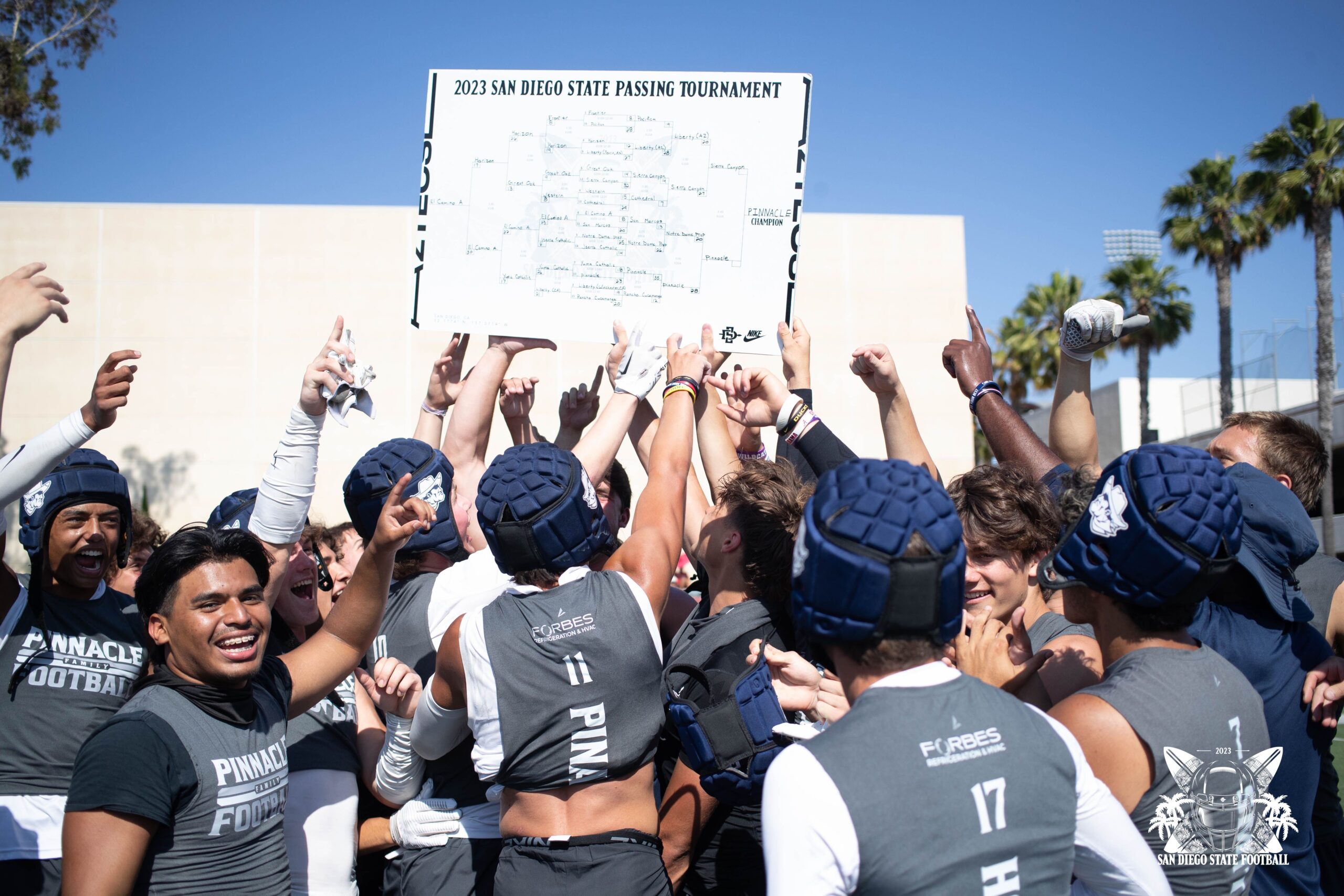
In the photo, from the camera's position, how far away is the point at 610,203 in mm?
4680

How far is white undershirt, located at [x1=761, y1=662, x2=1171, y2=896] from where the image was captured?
1.81m

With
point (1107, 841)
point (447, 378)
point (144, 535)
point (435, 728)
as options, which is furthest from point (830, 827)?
point (144, 535)

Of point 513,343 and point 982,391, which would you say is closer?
point 982,391

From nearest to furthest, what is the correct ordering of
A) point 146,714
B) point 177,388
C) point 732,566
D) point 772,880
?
point 772,880 → point 146,714 → point 732,566 → point 177,388

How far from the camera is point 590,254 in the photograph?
184 inches

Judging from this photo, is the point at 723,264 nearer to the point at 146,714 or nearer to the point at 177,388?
the point at 146,714

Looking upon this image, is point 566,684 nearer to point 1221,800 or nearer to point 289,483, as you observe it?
point 289,483

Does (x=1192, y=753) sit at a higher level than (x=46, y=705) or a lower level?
higher

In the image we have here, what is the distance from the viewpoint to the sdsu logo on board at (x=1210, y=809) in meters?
2.31

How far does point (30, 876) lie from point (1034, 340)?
42.2m

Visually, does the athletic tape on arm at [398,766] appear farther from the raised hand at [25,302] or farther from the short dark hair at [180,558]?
the raised hand at [25,302]

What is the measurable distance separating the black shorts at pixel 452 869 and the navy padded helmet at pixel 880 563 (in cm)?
193

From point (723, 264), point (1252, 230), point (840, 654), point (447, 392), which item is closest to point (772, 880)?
point (840, 654)

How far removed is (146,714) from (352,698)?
116cm
